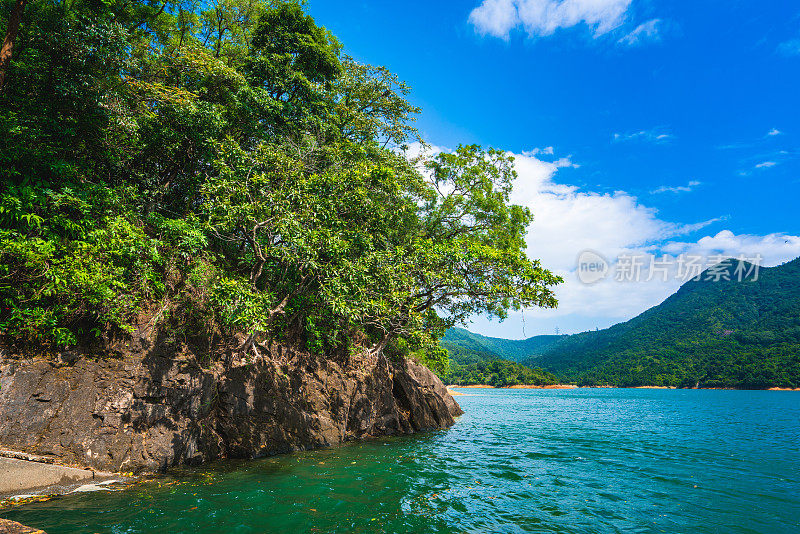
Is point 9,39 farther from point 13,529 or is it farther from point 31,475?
point 13,529

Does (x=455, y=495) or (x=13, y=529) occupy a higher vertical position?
(x=13, y=529)

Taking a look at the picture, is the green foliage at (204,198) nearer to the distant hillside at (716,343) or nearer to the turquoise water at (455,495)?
the turquoise water at (455,495)

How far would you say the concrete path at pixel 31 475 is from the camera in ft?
24.7

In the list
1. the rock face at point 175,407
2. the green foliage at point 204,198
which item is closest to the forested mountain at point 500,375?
the rock face at point 175,407

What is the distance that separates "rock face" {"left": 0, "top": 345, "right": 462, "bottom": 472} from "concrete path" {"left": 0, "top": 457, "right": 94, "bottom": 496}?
15.7 inches

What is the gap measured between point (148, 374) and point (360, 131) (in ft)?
52.2

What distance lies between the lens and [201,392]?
1181 centimetres

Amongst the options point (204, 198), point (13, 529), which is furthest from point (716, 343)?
point (13, 529)

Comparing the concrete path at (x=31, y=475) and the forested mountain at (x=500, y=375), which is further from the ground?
the concrete path at (x=31, y=475)

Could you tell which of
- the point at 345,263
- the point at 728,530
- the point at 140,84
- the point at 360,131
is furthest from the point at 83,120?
the point at 728,530

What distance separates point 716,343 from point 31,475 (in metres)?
139

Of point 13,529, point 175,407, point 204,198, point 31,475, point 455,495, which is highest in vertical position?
point 204,198

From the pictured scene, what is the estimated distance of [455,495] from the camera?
943cm

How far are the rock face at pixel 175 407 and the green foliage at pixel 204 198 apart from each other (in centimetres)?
95
